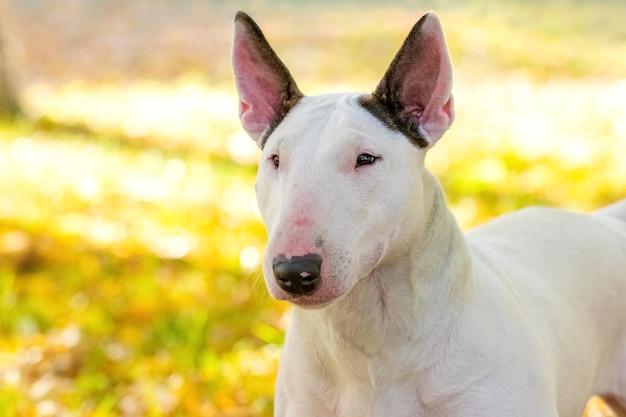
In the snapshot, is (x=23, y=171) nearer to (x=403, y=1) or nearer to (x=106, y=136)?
(x=106, y=136)

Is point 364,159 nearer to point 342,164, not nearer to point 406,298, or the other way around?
point 342,164

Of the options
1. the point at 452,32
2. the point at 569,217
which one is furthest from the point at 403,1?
the point at 569,217

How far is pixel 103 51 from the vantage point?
636 inches

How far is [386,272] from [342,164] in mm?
441

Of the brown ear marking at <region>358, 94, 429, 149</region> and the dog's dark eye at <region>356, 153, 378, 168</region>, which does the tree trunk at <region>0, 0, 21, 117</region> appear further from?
the dog's dark eye at <region>356, 153, 378, 168</region>

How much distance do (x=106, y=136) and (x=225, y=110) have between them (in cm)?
173

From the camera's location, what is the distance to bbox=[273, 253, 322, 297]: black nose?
2.54 meters

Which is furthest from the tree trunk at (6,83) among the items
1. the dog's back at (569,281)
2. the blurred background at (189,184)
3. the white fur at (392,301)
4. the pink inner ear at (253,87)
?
the white fur at (392,301)

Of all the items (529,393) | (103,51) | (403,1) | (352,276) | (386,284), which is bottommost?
(103,51)

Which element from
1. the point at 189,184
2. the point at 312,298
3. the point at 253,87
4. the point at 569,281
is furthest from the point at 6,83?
the point at 312,298

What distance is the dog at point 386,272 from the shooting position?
2.66m

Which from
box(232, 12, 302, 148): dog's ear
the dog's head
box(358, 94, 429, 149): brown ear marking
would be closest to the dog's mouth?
the dog's head

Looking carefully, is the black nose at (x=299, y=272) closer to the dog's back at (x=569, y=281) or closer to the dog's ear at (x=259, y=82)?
the dog's ear at (x=259, y=82)

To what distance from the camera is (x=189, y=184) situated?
7.56 meters
